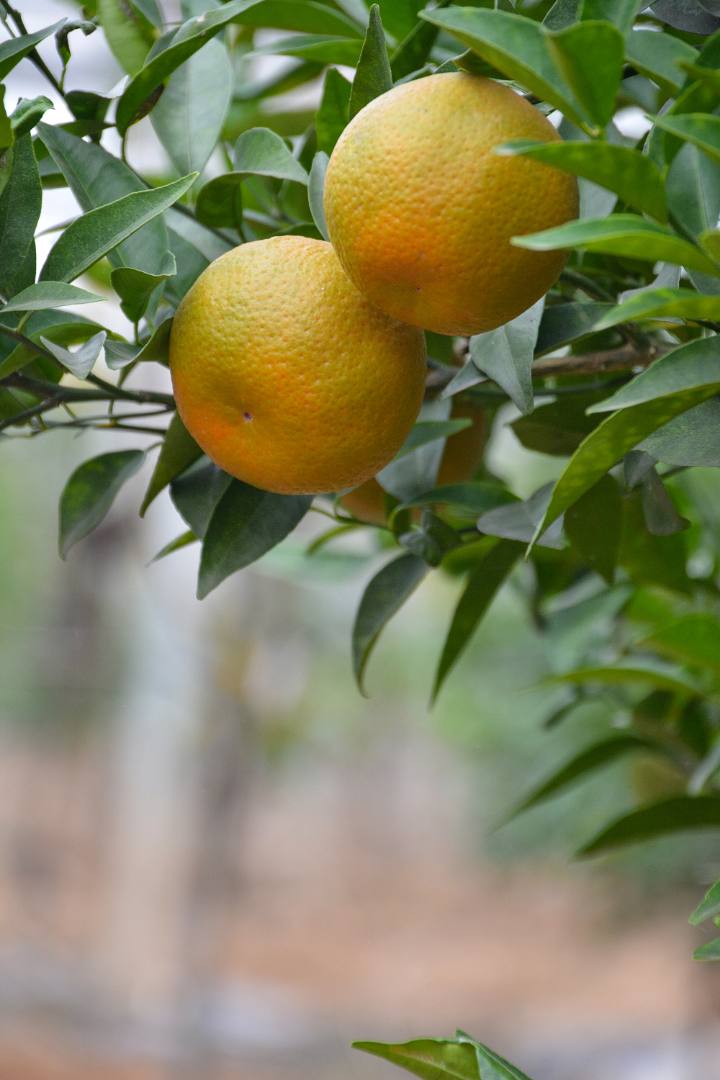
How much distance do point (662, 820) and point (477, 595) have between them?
0.69 feet

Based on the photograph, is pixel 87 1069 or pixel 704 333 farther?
pixel 87 1069

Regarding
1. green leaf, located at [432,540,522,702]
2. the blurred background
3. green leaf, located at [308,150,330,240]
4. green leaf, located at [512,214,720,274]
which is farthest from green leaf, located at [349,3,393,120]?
the blurred background

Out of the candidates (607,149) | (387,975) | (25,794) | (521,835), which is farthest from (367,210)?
(25,794)

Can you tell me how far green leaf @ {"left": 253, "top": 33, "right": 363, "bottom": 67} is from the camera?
534mm

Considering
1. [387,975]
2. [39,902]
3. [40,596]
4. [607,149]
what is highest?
[40,596]

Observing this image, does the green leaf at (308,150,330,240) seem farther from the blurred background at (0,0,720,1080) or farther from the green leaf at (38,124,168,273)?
the blurred background at (0,0,720,1080)

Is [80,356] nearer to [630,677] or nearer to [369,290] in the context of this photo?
[369,290]

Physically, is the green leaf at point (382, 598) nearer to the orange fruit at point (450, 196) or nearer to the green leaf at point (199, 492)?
the green leaf at point (199, 492)

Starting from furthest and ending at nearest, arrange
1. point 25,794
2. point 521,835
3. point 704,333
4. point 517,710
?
point 25,794, point 517,710, point 521,835, point 704,333

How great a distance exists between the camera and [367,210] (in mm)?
359

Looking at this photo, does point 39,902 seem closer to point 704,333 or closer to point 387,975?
point 387,975

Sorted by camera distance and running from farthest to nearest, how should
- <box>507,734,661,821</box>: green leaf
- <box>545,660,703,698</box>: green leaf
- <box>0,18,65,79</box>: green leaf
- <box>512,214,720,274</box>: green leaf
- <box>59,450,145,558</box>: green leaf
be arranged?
<box>507,734,661,821</box>: green leaf < <box>545,660,703,698</box>: green leaf < <box>59,450,145,558</box>: green leaf < <box>0,18,65,79</box>: green leaf < <box>512,214,720,274</box>: green leaf

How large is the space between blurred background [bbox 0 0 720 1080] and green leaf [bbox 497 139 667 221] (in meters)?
0.51

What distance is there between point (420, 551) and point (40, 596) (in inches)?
266
